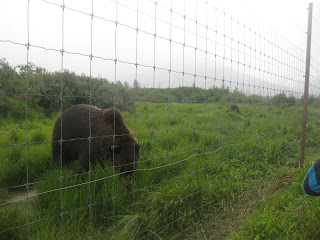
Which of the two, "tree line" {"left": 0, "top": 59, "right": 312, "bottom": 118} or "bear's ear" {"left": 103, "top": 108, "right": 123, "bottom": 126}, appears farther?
"bear's ear" {"left": 103, "top": 108, "right": 123, "bottom": 126}

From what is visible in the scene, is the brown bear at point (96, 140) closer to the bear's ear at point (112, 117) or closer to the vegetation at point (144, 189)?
the bear's ear at point (112, 117)

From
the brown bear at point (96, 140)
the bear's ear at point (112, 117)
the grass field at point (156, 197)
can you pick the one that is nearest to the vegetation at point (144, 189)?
the grass field at point (156, 197)

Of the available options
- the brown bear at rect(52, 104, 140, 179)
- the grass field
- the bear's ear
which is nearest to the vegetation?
the grass field

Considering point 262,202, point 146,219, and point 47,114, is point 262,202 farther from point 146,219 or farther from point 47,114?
point 47,114

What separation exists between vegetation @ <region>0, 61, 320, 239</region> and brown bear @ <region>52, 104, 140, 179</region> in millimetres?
202

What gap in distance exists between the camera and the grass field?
2.49 m

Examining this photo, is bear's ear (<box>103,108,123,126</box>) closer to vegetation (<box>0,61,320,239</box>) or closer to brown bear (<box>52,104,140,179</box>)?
brown bear (<box>52,104,140,179</box>)

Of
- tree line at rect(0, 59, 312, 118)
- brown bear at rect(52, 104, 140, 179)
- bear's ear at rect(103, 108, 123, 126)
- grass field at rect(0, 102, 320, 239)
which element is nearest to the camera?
grass field at rect(0, 102, 320, 239)

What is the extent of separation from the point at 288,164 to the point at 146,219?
3995 millimetres

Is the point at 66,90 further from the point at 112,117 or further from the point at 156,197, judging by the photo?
the point at 156,197

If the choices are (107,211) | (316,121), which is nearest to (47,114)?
(107,211)

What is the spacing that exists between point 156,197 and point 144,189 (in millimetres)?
318

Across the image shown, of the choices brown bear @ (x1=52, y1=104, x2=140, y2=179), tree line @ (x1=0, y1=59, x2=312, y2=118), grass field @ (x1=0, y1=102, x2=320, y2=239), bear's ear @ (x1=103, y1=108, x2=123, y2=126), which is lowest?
grass field @ (x1=0, y1=102, x2=320, y2=239)

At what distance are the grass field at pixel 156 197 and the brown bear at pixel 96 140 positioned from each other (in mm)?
191
